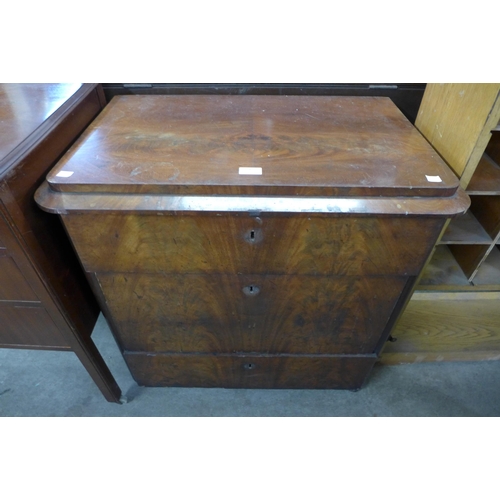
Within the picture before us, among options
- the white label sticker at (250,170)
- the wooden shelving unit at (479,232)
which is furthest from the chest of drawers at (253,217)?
the wooden shelving unit at (479,232)

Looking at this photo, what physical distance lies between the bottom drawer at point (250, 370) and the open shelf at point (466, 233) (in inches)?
14.8

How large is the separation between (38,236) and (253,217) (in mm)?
429

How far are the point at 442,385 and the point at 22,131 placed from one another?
1392 mm

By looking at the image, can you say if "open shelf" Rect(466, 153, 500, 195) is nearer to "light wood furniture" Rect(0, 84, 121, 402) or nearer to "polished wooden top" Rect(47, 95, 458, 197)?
"polished wooden top" Rect(47, 95, 458, 197)

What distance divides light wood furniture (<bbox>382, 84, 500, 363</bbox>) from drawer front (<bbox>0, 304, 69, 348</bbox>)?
99 centimetres

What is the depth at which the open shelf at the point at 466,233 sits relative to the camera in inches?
34.6

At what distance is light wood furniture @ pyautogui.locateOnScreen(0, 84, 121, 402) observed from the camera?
612 millimetres

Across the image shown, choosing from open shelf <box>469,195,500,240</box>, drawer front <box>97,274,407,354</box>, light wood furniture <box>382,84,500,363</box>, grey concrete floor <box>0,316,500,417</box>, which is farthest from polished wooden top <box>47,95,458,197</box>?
grey concrete floor <box>0,316,500,417</box>

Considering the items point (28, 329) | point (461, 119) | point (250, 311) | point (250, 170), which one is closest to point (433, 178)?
point (461, 119)

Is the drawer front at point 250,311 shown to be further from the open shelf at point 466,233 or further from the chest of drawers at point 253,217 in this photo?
the open shelf at point 466,233

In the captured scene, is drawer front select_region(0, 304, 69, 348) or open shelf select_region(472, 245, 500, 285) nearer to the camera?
drawer front select_region(0, 304, 69, 348)

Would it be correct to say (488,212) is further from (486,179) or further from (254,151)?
(254,151)

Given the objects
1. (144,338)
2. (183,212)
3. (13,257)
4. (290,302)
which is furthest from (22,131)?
(290,302)

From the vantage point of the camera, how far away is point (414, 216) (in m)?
0.60
